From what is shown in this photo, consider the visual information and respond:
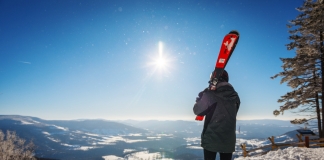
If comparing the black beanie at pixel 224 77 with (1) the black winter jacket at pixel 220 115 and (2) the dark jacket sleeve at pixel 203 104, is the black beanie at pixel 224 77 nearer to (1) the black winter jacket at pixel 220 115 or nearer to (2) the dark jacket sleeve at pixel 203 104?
(1) the black winter jacket at pixel 220 115

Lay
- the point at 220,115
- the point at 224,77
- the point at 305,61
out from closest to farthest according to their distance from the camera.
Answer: the point at 220,115, the point at 224,77, the point at 305,61

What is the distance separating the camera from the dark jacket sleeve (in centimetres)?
272

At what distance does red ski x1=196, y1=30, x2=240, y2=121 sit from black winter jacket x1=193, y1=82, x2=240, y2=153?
14cm

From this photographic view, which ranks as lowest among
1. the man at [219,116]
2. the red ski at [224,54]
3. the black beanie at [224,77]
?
the man at [219,116]

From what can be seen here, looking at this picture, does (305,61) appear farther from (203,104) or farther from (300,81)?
(203,104)

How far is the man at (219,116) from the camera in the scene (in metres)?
2.71

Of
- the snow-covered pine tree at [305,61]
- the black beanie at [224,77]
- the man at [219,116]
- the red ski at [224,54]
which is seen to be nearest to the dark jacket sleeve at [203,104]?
the man at [219,116]

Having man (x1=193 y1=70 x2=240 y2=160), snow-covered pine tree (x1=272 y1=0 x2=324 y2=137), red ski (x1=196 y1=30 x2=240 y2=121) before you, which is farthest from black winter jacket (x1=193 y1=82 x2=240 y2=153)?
snow-covered pine tree (x1=272 y1=0 x2=324 y2=137)

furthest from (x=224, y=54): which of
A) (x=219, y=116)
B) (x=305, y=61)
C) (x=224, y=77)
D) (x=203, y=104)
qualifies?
(x=305, y=61)

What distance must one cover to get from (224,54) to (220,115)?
1.01 meters

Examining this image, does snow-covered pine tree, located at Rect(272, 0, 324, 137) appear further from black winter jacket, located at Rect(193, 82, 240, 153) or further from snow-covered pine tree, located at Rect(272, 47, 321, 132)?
black winter jacket, located at Rect(193, 82, 240, 153)

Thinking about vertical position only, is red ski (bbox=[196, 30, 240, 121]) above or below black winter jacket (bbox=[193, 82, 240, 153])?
above

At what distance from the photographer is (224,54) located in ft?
9.69

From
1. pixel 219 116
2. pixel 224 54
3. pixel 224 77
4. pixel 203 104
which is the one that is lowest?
pixel 219 116
